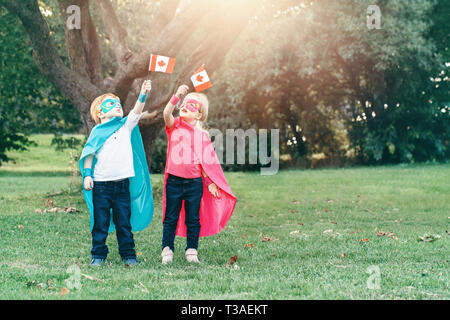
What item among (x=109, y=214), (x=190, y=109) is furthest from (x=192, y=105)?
(x=109, y=214)

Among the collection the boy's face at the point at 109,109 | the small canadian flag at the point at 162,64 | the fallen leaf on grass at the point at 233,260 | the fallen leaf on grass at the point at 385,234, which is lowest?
the fallen leaf on grass at the point at 385,234

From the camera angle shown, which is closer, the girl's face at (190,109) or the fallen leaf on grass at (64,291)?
the fallen leaf on grass at (64,291)

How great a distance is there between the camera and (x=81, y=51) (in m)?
11.5

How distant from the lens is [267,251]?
6.73 metres

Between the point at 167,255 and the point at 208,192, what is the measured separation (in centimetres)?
82

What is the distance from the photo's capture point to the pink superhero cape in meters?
5.97

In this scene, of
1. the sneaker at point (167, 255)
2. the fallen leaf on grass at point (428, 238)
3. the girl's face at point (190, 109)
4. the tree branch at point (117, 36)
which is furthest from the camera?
the tree branch at point (117, 36)

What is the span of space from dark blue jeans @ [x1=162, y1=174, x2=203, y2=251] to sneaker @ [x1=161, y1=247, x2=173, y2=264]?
5 centimetres

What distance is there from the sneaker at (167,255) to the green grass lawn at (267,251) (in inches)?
5.7

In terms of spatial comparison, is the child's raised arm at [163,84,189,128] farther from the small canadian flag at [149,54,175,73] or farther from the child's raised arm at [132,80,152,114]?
the small canadian flag at [149,54,175,73]

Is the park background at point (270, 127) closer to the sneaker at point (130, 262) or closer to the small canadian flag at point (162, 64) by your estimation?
the sneaker at point (130, 262)

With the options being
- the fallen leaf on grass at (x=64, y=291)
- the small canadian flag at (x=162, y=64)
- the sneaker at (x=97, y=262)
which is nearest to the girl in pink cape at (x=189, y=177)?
the sneaker at (x=97, y=262)

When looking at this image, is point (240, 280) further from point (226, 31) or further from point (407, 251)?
point (226, 31)

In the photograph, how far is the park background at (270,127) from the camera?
5.15 metres
